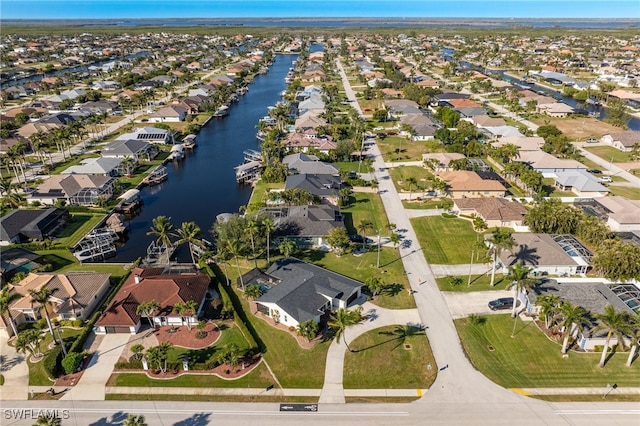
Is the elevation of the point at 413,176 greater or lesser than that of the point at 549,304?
lesser

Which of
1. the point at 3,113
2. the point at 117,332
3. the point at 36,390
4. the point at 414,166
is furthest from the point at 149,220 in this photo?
the point at 3,113

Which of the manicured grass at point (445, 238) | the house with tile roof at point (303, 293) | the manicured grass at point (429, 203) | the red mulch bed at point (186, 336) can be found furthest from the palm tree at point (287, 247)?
the manicured grass at point (429, 203)

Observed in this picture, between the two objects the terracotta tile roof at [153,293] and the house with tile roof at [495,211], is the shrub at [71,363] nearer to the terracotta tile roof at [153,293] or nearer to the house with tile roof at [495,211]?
the terracotta tile roof at [153,293]

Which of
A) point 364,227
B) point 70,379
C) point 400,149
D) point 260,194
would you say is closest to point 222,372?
point 70,379

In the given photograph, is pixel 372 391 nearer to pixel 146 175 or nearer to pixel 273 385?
pixel 273 385

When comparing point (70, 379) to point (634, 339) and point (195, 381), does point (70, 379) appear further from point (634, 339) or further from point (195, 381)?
point (634, 339)

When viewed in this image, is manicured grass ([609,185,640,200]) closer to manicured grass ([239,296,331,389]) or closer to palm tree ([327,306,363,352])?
palm tree ([327,306,363,352])
